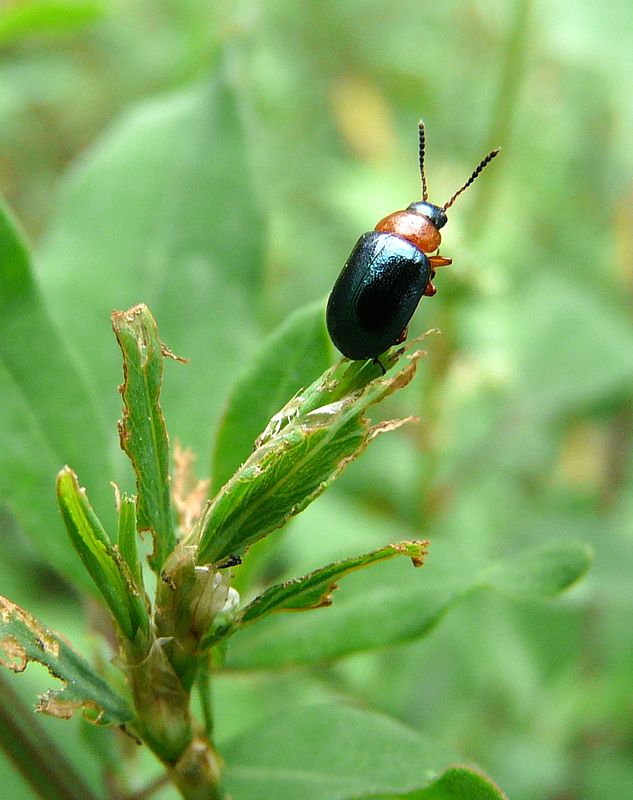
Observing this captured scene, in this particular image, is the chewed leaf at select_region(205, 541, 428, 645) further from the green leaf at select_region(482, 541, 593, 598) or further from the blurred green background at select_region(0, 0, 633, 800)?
the blurred green background at select_region(0, 0, 633, 800)

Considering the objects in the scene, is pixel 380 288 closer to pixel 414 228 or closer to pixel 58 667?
pixel 414 228

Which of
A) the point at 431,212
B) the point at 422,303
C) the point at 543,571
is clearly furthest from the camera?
the point at 422,303

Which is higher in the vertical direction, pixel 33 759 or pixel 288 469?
pixel 288 469

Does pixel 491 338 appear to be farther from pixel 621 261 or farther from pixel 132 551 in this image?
pixel 132 551

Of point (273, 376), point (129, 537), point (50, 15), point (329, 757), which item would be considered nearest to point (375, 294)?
Answer: point (273, 376)

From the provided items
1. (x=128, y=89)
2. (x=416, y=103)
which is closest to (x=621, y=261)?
(x=416, y=103)

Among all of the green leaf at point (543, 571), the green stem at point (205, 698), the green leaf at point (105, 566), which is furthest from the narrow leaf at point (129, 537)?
the green leaf at point (543, 571)

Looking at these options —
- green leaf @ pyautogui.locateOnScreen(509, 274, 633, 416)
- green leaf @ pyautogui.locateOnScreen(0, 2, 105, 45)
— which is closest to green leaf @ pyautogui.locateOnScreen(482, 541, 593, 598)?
green leaf @ pyautogui.locateOnScreen(0, 2, 105, 45)
